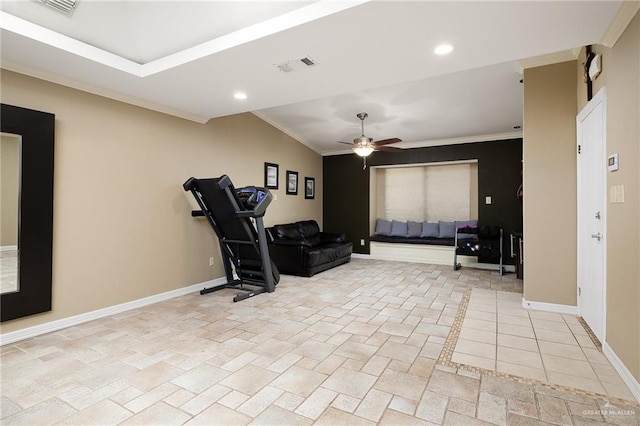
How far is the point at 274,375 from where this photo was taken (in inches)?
86.8

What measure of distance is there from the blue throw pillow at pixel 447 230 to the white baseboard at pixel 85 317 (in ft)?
16.6

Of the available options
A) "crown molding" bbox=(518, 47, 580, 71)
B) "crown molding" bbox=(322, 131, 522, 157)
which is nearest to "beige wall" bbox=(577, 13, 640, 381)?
"crown molding" bbox=(518, 47, 580, 71)

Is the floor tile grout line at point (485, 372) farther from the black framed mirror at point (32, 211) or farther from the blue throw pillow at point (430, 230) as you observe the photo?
the blue throw pillow at point (430, 230)

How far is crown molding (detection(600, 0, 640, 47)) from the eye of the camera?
1979mm

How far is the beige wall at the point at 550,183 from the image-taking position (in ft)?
11.1

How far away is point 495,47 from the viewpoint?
256 centimetres

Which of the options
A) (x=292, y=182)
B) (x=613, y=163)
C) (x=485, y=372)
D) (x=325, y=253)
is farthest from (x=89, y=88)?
(x=613, y=163)

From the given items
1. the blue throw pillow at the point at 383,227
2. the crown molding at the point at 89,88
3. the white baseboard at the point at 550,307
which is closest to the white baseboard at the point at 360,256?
the blue throw pillow at the point at 383,227

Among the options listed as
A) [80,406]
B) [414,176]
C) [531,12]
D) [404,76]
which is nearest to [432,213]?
[414,176]

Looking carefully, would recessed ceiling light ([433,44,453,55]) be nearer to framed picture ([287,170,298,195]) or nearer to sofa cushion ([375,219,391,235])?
framed picture ([287,170,298,195])

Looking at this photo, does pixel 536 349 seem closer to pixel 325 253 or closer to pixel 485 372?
pixel 485 372

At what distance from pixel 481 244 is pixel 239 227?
4.24 meters

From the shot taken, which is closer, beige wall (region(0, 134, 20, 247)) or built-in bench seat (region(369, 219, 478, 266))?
beige wall (region(0, 134, 20, 247))

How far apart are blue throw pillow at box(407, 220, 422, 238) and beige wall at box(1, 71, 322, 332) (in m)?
4.28
